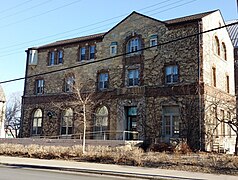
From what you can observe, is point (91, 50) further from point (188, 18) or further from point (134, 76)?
point (188, 18)

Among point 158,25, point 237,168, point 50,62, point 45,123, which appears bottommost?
point 237,168

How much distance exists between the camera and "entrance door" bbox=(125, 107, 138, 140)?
28.7m

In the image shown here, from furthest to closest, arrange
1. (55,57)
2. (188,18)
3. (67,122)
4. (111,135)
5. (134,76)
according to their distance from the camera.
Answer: (55,57), (67,122), (134,76), (111,135), (188,18)

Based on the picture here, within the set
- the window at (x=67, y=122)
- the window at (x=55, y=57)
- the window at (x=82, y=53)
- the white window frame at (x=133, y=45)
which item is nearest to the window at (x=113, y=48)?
the white window frame at (x=133, y=45)

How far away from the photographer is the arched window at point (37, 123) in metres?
34.5

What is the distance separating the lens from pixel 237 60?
39.8 m

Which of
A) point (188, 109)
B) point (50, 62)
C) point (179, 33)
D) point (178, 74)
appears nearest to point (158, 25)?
point (179, 33)

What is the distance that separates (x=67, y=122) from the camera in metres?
32.6

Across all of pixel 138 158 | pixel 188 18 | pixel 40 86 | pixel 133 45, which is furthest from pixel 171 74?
pixel 40 86

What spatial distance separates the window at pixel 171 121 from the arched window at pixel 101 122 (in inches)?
231

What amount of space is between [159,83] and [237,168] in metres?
13.8

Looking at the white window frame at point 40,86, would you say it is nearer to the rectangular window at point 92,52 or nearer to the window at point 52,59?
the window at point 52,59

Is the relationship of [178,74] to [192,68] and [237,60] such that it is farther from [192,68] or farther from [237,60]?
[237,60]

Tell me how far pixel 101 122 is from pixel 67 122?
4166 millimetres
